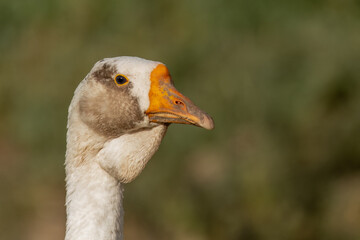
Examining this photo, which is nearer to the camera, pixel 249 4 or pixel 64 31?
pixel 249 4

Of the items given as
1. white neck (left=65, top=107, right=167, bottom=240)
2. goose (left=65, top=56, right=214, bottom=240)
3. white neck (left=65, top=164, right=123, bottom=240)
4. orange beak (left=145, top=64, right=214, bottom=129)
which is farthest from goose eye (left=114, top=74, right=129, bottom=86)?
white neck (left=65, top=164, right=123, bottom=240)

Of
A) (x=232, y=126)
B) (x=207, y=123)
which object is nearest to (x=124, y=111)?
(x=207, y=123)

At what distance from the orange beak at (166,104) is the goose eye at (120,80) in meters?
0.16

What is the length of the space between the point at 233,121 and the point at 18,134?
388 cm

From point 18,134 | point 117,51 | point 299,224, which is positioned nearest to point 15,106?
point 18,134

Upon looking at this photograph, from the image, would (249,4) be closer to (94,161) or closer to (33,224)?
(33,224)

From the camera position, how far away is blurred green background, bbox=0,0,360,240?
952 cm

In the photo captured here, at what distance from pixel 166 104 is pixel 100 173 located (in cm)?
61

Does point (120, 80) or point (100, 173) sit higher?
point (120, 80)

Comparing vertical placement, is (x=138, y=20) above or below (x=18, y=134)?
above

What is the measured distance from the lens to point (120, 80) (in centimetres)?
411

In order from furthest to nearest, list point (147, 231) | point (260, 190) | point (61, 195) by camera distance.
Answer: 1. point (61, 195)
2. point (147, 231)
3. point (260, 190)

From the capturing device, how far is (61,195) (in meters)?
10.9

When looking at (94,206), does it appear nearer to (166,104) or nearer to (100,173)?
(100,173)
